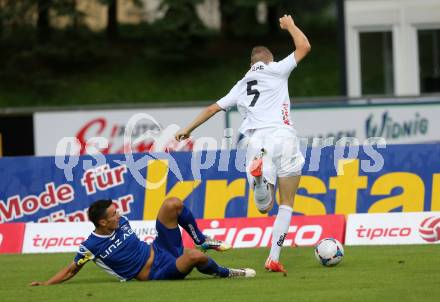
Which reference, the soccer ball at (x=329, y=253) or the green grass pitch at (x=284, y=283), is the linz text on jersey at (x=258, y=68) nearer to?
the soccer ball at (x=329, y=253)

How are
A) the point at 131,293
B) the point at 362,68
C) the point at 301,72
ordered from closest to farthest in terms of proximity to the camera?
the point at 131,293 < the point at 362,68 < the point at 301,72

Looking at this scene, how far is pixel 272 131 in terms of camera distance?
42.8 ft

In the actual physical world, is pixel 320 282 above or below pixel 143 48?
below

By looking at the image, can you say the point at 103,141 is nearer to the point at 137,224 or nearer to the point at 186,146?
the point at 186,146

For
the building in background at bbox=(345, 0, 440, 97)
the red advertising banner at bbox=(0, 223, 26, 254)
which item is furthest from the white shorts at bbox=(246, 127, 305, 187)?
the building in background at bbox=(345, 0, 440, 97)

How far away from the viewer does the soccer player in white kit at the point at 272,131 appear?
42.5 feet

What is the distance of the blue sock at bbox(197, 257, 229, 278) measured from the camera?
39.7ft

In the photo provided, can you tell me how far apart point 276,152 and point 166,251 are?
1.73 metres

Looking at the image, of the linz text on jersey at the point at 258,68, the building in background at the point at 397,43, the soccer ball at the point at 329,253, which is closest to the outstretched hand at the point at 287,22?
the linz text on jersey at the point at 258,68

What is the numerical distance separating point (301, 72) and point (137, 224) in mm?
18532

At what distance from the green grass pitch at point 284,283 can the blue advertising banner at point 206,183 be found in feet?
8.73

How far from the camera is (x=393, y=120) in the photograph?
24.5m

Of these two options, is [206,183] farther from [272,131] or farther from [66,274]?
[66,274]

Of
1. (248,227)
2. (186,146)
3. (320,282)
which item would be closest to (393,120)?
(186,146)
